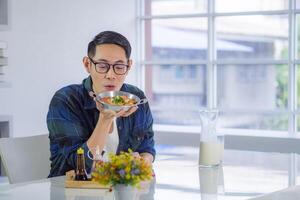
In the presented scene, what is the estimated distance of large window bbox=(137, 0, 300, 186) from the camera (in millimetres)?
4816

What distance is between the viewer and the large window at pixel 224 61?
482cm

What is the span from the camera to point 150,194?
202 cm

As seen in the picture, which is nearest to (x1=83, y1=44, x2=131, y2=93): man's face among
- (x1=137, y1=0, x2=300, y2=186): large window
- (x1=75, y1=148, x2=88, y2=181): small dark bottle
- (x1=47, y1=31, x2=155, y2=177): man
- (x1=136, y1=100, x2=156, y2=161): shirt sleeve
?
(x1=47, y1=31, x2=155, y2=177): man

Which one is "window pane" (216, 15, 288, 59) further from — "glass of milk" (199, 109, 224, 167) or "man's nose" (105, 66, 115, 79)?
"man's nose" (105, 66, 115, 79)

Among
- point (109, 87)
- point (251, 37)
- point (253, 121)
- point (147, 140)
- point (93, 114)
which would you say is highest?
point (251, 37)

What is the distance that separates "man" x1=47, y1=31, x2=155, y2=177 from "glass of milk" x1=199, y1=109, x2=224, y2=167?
26 centimetres

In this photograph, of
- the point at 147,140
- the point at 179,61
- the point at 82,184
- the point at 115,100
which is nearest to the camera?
the point at 82,184

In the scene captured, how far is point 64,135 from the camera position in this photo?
7.98 feet

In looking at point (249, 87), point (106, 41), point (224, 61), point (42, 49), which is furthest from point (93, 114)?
point (249, 87)

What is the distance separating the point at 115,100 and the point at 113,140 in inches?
9.2

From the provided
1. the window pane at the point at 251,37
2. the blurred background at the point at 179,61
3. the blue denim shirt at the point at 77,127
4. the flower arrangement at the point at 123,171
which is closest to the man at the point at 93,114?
the blue denim shirt at the point at 77,127

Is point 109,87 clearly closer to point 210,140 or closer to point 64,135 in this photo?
point 64,135

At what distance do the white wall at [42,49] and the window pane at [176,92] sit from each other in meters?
0.69

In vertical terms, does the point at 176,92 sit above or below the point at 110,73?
below
